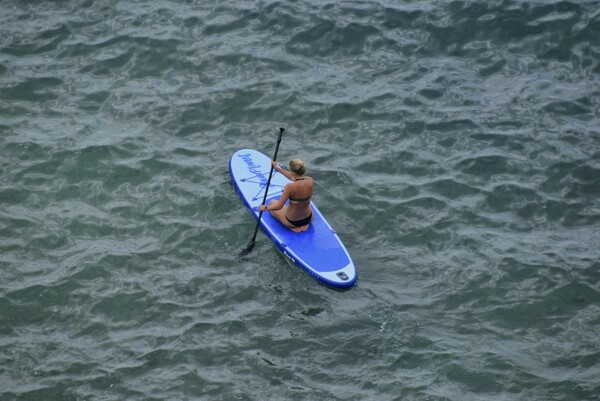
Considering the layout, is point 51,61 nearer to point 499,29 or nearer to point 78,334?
point 78,334

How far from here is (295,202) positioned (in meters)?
12.5

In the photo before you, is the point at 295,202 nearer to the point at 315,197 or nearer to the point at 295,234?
the point at 295,234

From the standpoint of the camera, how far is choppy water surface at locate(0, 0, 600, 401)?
417 inches

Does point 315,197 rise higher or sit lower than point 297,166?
lower

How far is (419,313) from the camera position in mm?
11352

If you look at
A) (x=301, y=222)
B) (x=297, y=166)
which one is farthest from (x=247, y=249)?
(x=297, y=166)

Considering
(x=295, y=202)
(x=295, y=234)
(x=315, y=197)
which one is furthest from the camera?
(x=315, y=197)

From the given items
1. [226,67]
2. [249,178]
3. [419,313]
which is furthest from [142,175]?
[419,313]

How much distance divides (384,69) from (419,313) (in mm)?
6388

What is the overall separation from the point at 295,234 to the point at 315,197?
114 centimetres

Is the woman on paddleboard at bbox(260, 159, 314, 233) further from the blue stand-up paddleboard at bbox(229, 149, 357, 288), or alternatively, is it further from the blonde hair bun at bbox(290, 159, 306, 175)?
the blue stand-up paddleboard at bbox(229, 149, 357, 288)

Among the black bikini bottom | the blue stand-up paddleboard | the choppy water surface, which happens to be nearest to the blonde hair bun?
the black bikini bottom

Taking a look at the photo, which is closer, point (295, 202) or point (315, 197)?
point (295, 202)

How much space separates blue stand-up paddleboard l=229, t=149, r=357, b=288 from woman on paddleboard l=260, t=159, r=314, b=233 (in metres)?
0.13
